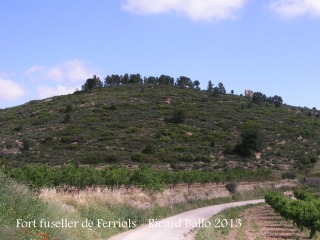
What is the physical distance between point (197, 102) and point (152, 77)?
3093 centimetres

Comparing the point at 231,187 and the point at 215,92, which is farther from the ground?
the point at 215,92

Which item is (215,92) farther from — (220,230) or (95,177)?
(220,230)

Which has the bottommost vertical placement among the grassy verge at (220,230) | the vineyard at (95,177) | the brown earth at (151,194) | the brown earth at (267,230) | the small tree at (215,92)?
the brown earth at (267,230)

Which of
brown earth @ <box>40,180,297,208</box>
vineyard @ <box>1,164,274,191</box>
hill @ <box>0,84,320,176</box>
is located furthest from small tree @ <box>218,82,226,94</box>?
vineyard @ <box>1,164,274,191</box>

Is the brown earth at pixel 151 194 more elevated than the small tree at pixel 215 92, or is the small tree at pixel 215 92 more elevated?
the small tree at pixel 215 92

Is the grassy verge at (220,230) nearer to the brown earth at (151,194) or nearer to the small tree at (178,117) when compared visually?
the brown earth at (151,194)

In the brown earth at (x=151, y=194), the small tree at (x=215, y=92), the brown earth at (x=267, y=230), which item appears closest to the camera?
the brown earth at (x=151, y=194)

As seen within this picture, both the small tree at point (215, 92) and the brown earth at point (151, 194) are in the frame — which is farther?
the small tree at point (215, 92)

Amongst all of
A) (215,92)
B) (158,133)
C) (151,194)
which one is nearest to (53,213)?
(151,194)

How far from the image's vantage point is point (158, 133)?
72.5m

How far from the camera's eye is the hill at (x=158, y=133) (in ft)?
201

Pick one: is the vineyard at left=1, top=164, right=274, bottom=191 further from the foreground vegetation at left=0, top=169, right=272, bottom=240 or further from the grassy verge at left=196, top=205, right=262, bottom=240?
the grassy verge at left=196, top=205, right=262, bottom=240

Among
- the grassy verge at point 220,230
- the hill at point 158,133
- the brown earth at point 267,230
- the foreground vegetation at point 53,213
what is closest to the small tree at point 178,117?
the hill at point 158,133

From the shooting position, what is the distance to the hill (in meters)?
61.2
